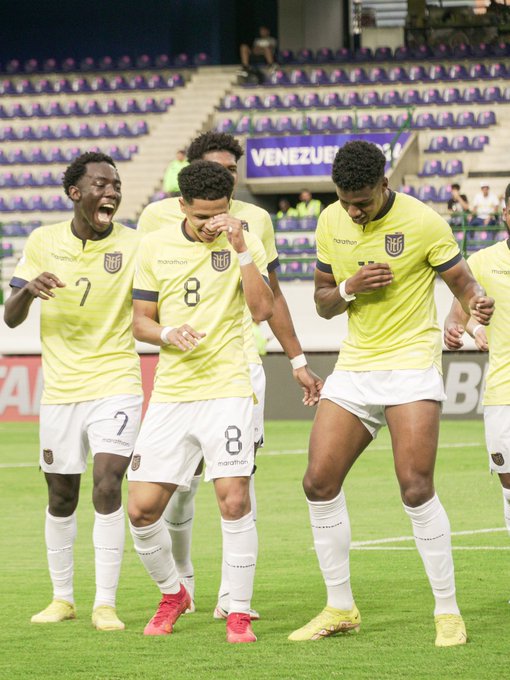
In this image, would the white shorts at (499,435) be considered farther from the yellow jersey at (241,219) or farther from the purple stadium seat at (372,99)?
the purple stadium seat at (372,99)

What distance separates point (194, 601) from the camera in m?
7.18

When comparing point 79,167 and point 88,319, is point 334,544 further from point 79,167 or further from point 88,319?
point 79,167

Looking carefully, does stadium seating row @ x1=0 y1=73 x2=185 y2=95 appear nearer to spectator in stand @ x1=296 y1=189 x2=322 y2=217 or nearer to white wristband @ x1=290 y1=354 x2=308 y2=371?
spectator in stand @ x1=296 y1=189 x2=322 y2=217

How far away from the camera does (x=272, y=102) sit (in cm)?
2938

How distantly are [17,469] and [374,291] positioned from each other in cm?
902

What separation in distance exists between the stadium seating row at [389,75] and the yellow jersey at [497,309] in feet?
75.6

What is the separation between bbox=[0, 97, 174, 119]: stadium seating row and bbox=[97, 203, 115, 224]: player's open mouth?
2428 centimetres

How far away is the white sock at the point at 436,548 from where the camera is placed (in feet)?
19.1

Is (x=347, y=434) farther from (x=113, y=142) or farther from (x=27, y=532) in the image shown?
(x=113, y=142)

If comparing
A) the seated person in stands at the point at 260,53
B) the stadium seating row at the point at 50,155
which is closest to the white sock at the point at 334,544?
the stadium seating row at the point at 50,155

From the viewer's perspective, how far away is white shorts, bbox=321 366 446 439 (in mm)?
5949

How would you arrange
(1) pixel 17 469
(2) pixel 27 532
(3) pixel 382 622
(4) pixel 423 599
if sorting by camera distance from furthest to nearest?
(1) pixel 17 469, (2) pixel 27 532, (4) pixel 423 599, (3) pixel 382 622

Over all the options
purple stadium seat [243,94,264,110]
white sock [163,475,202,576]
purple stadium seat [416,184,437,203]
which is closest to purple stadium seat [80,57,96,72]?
purple stadium seat [243,94,264,110]

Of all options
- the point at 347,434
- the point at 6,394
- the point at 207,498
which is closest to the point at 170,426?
the point at 347,434
